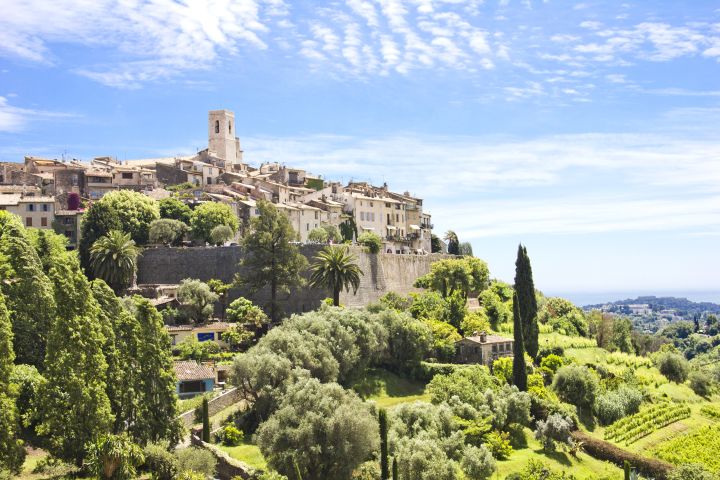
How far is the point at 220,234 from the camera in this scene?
2751 inches

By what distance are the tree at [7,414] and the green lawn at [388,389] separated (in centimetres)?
2351

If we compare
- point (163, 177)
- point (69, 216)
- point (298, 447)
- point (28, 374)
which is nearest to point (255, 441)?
point (298, 447)

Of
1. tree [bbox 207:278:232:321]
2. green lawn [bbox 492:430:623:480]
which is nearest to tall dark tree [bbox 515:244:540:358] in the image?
green lawn [bbox 492:430:623:480]

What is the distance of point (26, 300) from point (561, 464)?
98.7 ft

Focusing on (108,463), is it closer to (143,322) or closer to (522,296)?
(143,322)

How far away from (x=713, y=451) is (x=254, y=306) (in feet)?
107

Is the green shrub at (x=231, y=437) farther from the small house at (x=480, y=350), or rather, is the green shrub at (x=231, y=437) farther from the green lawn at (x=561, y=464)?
the small house at (x=480, y=350)

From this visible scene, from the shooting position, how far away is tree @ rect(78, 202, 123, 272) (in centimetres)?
6394

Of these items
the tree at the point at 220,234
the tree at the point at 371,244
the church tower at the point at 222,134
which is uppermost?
the church tower at the point at 222,134

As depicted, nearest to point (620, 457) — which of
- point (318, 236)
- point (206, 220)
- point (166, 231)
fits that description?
point (318, 236)

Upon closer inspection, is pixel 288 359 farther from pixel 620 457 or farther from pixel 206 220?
pixel 206 220

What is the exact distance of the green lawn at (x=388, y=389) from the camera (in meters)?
47.9

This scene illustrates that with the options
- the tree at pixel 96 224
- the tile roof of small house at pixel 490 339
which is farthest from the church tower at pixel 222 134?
the tile roof of small house at pixel 490 339

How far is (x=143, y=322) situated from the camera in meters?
33.8
